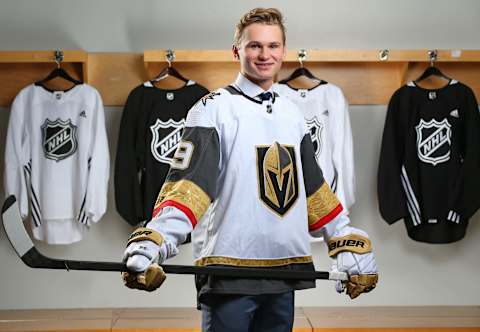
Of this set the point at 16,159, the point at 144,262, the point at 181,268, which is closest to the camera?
the point at 144,262

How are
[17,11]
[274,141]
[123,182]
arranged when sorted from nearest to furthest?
[274,141] < [123,182] < [17,11]

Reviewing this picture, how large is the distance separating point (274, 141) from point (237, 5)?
1.78m

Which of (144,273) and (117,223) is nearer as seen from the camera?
(144,273)

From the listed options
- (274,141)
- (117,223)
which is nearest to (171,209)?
(274,141)

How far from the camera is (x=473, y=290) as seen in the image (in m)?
3.30

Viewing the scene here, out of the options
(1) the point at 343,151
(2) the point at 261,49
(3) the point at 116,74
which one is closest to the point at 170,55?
(3) the point at 116,74

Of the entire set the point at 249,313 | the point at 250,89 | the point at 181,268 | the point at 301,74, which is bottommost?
the point at 249,313

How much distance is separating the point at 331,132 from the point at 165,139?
781mm

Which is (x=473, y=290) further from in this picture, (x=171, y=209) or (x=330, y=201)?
(x=171, y=209)

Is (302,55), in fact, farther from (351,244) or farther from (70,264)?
(70,264)

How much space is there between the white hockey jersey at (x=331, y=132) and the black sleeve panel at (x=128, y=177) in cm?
73

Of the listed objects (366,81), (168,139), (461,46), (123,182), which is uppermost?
(461,46)

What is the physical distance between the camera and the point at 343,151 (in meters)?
2.99

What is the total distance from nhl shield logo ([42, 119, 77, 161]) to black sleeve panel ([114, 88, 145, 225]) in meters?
0.23
